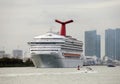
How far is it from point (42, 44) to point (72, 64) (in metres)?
18.2

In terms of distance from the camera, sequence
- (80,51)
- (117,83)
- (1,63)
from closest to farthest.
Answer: (117,83)
(80,51)
(1,63)

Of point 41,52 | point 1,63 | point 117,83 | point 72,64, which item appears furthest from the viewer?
→ point 1,63

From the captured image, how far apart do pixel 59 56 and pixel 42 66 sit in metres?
6.33

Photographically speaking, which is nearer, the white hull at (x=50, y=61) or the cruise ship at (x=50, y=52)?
the cruise ship at (x=50, y=52)

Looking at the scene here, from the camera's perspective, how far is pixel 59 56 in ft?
452

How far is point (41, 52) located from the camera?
439 feet

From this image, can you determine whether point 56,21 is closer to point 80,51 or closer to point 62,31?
point 62,31

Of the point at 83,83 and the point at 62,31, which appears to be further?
the point at 62,31

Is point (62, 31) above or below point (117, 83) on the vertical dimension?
above

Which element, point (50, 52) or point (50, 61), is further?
point (50, 61)

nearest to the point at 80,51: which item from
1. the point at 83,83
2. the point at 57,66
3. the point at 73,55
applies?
the point at 73,55

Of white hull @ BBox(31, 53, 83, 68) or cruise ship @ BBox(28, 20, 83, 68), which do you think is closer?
cruise ship @ BBox(28, 20, 83, 68)

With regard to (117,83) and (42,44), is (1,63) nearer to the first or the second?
(42,44)

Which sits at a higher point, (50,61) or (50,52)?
(50,52)
